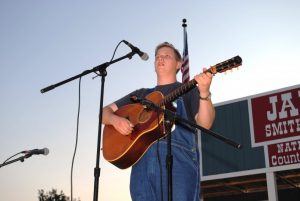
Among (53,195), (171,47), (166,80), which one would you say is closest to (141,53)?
(171,47)

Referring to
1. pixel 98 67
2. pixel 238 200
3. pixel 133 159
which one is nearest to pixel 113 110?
pixel 98 67

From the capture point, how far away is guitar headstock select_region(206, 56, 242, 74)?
3.43 metres

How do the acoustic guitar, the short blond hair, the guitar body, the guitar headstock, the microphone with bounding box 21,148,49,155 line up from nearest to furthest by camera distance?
1. the guitar headstock
2. the acoustic guitar
3. the guitar body
4. the short blond hair
5. the microphone with bounding box 21,148,49,155

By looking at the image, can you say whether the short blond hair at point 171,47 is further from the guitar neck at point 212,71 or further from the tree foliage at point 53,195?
the tree foliage at point 53,195

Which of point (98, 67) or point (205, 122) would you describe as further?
point (98, 67)

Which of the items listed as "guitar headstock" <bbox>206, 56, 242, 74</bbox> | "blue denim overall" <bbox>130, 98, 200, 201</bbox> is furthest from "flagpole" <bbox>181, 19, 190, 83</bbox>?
"guitar headstock" <bbox>206, 56, 242, 74</bbox>

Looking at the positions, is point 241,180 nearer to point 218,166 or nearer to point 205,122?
point 218,166

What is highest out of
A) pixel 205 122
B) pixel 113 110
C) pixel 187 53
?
pixel 187 53

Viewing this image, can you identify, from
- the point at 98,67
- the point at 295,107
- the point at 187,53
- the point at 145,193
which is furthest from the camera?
the point at 295,107

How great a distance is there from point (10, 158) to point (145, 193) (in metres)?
3.47

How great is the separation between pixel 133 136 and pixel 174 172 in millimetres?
738

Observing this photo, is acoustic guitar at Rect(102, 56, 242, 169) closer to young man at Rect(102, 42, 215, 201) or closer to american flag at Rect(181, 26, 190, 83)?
young man at Rect(102, 42, 215, 201)

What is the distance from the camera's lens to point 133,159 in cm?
403

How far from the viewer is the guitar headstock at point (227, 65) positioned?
3.43 metres
